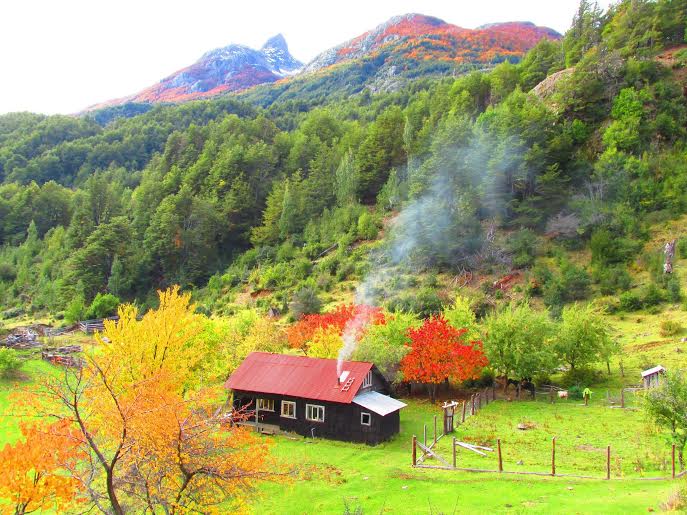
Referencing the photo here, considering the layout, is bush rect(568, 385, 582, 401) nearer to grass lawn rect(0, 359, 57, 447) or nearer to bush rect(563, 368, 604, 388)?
bush rect(563, 368, 604, 388)

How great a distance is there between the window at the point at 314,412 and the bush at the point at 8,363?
2254 cm

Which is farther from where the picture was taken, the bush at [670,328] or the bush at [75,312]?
the bush at [75,312]

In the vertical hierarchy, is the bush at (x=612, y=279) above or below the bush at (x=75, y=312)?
above

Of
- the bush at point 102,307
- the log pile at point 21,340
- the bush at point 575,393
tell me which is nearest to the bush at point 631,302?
the bush at point 575,393

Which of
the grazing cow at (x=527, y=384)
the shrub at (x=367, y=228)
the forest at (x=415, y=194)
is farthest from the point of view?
the shrub at (x=367, y=228)

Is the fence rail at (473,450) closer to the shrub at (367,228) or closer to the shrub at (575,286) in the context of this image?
the shrub at (575,286)

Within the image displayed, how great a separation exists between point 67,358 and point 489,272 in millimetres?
38006

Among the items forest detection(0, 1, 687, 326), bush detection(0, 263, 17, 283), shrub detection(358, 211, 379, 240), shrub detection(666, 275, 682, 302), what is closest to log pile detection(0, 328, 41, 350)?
forest detection(0, 1, 687, 326)

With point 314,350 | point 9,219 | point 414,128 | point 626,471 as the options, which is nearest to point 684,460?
point 626,471

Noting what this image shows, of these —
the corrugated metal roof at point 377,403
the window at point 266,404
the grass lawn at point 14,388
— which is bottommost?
the grass lawn at point 14,388

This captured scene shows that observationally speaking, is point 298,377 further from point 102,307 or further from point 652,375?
point 102,307

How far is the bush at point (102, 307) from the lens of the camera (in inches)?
2447

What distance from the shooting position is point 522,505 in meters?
16.4

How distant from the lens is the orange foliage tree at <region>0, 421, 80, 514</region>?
1119 centimetres
